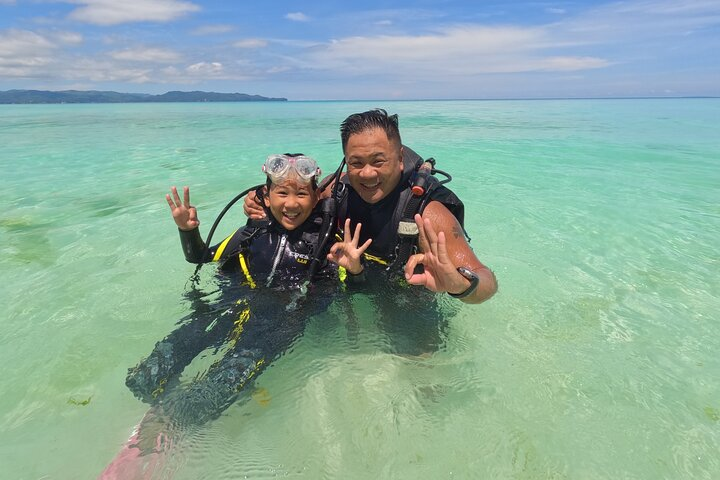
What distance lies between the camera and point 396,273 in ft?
11.2

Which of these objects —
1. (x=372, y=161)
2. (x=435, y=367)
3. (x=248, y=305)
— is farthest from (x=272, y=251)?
(x=435, y=367)

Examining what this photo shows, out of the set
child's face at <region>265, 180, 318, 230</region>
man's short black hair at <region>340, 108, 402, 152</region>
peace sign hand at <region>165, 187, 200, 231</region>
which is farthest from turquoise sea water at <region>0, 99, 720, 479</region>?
man's short black hair at <region>340, 108, 402, 152</region>

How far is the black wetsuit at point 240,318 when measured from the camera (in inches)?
108

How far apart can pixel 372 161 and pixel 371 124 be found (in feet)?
0.81

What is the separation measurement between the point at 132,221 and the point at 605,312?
22.4ft

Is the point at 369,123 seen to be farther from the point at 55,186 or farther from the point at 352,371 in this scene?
the point at 55,186

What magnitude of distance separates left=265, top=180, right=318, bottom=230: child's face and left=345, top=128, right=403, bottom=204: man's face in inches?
15.8

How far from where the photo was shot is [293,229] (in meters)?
3.37

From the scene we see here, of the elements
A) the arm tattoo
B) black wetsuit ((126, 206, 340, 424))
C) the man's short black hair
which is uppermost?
the man's short black hair

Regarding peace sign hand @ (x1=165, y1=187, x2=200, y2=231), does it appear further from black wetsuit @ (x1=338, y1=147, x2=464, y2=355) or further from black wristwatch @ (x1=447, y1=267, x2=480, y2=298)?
black wristwatch @ (x1=447, y1=267, x2=480, y2=298)

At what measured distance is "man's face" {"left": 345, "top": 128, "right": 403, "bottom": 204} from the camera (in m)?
2.88

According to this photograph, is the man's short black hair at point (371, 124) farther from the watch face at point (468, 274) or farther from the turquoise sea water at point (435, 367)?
the turquoise sea water at point (435, 367)

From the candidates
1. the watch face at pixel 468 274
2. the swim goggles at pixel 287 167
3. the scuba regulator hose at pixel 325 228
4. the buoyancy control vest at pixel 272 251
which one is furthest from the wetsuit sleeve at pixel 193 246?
the watch face at pixel 468 274

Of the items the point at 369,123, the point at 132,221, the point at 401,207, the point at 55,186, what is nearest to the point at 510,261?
the point at 401,207
